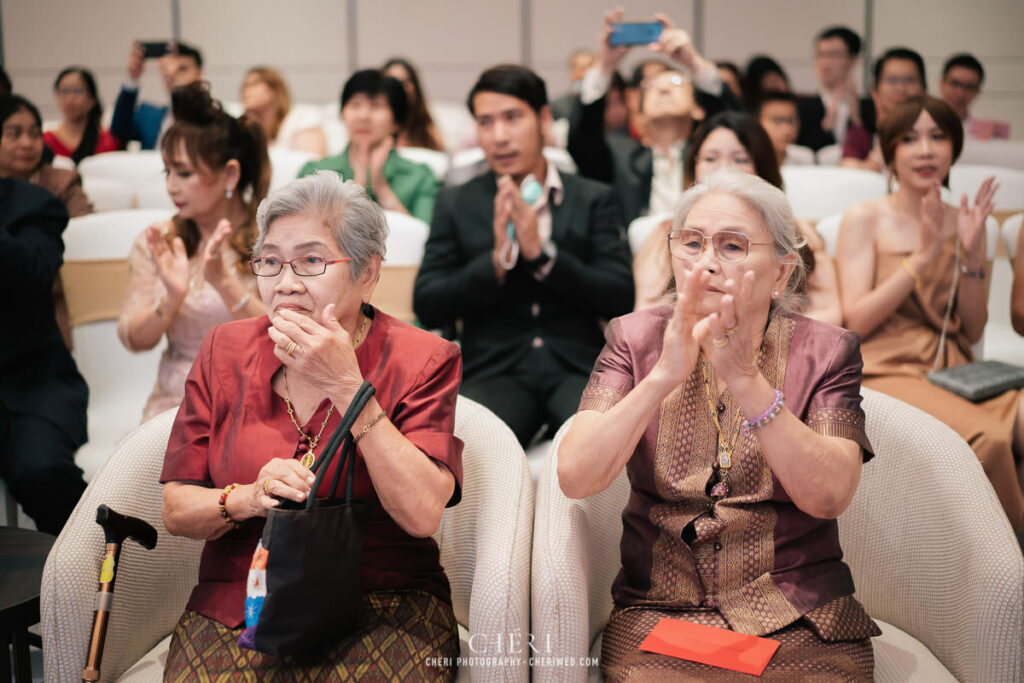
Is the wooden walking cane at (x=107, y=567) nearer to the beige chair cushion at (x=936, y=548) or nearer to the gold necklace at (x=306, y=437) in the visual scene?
the gold necklace at (x=306, y=437)

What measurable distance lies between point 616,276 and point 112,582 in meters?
1.69

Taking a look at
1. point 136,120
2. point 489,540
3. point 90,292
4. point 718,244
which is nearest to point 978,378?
point 718,244

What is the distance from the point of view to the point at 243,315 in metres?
2.49

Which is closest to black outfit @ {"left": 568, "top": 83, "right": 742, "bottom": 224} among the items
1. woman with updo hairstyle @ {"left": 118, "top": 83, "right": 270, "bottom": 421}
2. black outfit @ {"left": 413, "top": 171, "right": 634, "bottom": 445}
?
black outfit @ {"left": 413, "top": 171, "right": 634, "bottom": 445}

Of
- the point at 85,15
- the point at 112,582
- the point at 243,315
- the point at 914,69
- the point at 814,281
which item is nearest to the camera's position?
the point at 112,582

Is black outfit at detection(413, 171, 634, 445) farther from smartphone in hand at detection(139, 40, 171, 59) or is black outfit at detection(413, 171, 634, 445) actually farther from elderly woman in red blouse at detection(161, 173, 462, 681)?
smartphone in hand at detection(139, 40, 171, 59)

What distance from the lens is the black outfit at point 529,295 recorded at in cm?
270

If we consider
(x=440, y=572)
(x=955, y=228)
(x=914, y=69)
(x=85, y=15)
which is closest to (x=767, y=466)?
(x=440, y=572)

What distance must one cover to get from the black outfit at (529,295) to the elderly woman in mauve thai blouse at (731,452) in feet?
2.98

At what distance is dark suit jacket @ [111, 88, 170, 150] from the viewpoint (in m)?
5.28

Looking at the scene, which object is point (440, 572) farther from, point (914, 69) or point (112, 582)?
point (914, 69)

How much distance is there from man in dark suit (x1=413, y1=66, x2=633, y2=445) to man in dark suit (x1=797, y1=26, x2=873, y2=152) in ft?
9.12

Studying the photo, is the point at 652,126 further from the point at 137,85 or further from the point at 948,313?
the point at 137,85

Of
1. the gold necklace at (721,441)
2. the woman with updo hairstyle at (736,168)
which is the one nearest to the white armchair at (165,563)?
the gold necklace at (721,441)
